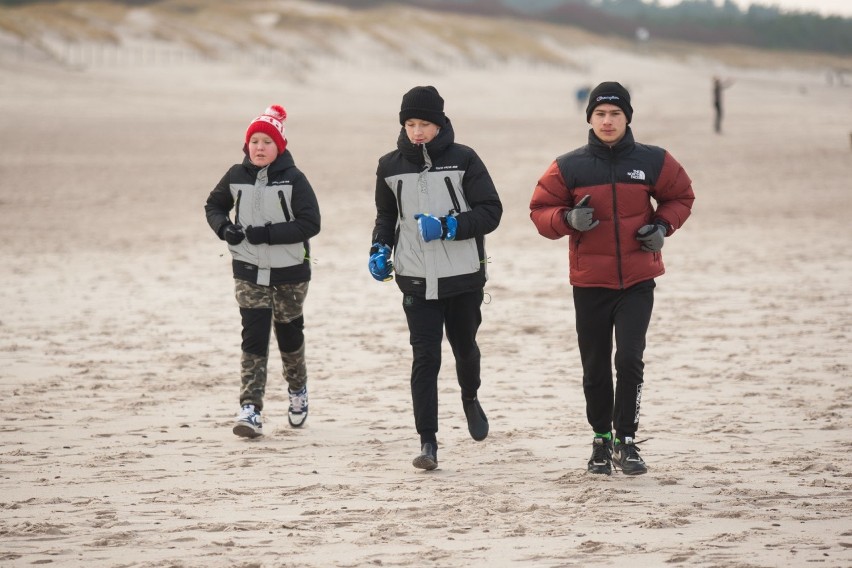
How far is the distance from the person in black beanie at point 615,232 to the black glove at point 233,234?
1587mm

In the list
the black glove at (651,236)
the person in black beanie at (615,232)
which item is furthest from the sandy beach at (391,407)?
the black glove at (651,236)

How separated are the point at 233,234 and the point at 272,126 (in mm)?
609

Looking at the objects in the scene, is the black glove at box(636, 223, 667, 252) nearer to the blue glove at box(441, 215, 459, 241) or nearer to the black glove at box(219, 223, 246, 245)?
the blue glove at box(441, 215, 459, 241)

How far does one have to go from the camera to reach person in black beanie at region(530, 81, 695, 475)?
547 centimetres

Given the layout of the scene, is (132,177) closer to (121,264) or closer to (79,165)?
(79,165)

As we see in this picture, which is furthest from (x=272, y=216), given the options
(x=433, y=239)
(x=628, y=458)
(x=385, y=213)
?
(x=628, y=458)

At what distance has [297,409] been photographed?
6641mm

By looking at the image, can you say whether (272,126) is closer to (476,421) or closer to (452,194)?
(452,194)

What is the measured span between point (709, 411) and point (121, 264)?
809cm

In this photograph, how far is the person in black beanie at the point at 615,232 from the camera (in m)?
5.47

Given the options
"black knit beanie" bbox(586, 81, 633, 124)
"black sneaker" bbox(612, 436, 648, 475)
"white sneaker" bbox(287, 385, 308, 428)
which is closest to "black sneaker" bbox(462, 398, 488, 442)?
"black sneaker" bbox(612, 436, 648, 475)

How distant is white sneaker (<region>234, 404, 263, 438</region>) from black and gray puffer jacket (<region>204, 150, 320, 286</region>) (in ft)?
2.19

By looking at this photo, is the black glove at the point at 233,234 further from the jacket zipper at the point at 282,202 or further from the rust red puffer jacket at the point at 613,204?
the rust red puffer jacket at the point at 613,204

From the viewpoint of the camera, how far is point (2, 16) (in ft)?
186
